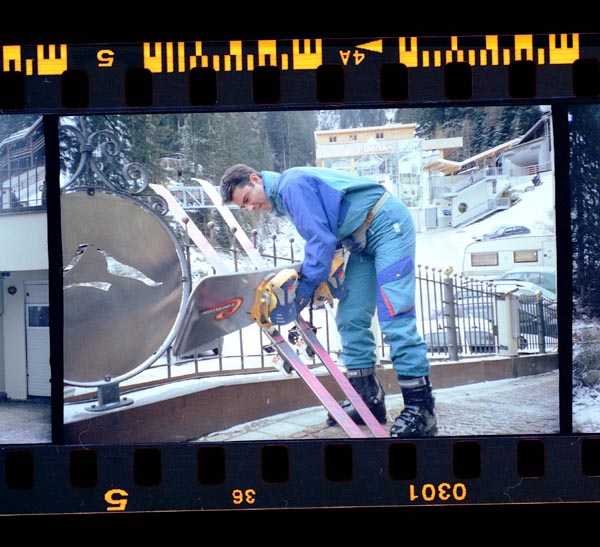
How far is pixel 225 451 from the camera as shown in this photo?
396 centimetres

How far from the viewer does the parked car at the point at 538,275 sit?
3.89m

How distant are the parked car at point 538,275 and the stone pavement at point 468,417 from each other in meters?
0.62

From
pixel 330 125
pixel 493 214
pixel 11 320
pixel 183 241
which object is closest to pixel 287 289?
pixel 183 241

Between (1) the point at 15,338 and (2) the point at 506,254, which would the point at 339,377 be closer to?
(2) the point at 506,254

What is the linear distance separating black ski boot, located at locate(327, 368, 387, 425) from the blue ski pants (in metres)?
0.06

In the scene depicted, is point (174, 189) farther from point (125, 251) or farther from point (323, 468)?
point (323, 468)

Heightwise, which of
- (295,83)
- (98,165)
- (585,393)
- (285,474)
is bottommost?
(285,474)

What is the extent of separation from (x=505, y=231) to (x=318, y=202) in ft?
4.17

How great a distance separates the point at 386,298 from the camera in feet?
12.9

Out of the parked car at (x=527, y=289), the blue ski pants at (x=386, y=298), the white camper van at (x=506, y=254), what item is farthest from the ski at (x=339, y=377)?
the parked car at (x=527, y=289)

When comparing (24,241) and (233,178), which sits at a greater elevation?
(233,178)

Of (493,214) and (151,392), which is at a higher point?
(493,214)

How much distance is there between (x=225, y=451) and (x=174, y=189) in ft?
5.95

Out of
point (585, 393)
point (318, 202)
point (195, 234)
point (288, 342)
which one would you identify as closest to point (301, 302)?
point (288, 342)
